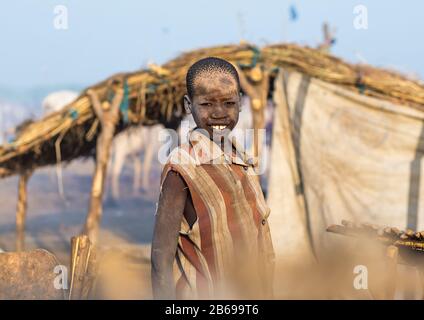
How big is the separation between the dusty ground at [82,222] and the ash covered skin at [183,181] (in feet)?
14.9

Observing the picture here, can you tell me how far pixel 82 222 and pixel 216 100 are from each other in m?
14.3

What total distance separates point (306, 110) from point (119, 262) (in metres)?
3.54

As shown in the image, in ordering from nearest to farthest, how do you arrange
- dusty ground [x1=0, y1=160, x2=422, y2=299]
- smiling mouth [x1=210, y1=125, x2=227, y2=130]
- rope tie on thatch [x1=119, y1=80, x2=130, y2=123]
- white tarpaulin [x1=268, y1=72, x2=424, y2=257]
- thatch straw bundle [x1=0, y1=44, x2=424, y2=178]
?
1. smiling mouth [x1=210, y1=125, x2=227, y2=130]
2. dusty ground [x1=0, y1=160, x2=422, y2=299]
3. white tarpaulin [x1=268, y1=72, x2=424, y2=257]
4. thatch straw bundle [x1=0, y1=44, x2=424, y2=178]
5. rope tie on thatch [x1=119, y1=80, x2=130, y2=123]

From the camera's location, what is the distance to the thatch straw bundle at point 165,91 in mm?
7301

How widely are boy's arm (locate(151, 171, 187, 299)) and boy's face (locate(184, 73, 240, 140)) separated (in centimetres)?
26

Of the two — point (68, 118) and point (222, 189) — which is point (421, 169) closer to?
point (68, 118)

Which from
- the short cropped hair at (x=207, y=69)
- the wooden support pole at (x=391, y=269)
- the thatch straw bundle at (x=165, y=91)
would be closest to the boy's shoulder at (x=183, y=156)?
Result: the short cropped hair at (x=207, y=69)

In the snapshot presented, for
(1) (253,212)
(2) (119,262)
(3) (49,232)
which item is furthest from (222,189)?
(3) (49,232)

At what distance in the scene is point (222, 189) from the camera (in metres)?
2.27

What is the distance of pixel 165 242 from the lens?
7.25 feet

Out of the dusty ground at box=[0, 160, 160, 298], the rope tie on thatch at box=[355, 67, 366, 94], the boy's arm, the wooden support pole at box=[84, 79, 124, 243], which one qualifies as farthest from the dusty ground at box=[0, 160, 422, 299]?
the rope tie on thatch at box=[355, 67, 366, 94]

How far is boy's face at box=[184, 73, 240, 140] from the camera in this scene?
2.28 meters

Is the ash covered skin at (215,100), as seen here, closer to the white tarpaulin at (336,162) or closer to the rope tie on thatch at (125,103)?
the white tarpaulin at (336,162)

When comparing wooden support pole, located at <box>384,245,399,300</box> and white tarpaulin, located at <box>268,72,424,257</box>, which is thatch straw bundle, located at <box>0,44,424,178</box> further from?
wooden support pole, located at <box>384,245,399,300</box>
